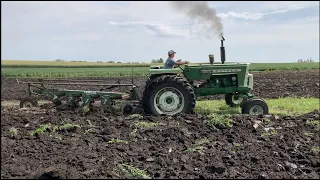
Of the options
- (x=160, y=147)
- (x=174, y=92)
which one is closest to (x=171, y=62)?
(x=174, y=92)

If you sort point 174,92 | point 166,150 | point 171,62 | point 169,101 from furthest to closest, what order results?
point 171,62 < point 169,101 < point 174,92 < point 166,150

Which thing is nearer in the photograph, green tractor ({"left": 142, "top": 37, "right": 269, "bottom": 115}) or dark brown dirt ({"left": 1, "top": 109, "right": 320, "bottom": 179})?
dark brown dirt ({"left": 1, "top": 109, "right": 320, "bottom": 179})

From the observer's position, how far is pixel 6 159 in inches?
231

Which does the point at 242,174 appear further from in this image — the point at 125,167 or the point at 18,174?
the point at 18,174

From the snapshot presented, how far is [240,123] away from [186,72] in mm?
3019

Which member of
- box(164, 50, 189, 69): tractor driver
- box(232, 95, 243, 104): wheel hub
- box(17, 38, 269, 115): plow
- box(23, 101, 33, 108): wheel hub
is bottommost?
box(23, 101, 33, 108): wheel hub

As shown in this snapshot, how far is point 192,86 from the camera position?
38.7 ft

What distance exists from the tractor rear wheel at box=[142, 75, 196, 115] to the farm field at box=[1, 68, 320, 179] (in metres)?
0.86

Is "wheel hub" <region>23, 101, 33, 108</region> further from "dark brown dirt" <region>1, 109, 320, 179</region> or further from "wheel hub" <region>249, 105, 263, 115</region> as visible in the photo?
"wheel hub" <region>249, 105, 263, 115</region>

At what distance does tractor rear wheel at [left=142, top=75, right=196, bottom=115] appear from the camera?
10906 millimetres

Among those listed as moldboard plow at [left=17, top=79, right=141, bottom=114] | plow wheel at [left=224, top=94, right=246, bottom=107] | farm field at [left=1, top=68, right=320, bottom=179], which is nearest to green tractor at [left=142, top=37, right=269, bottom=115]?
Result: moldboard plow at [left=17, top=79, right=141, bottom=114]

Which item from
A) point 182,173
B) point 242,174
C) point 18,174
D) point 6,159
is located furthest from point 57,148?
point 242,174

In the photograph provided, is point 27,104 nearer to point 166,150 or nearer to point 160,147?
point 160,147

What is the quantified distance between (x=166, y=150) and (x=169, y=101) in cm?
429
